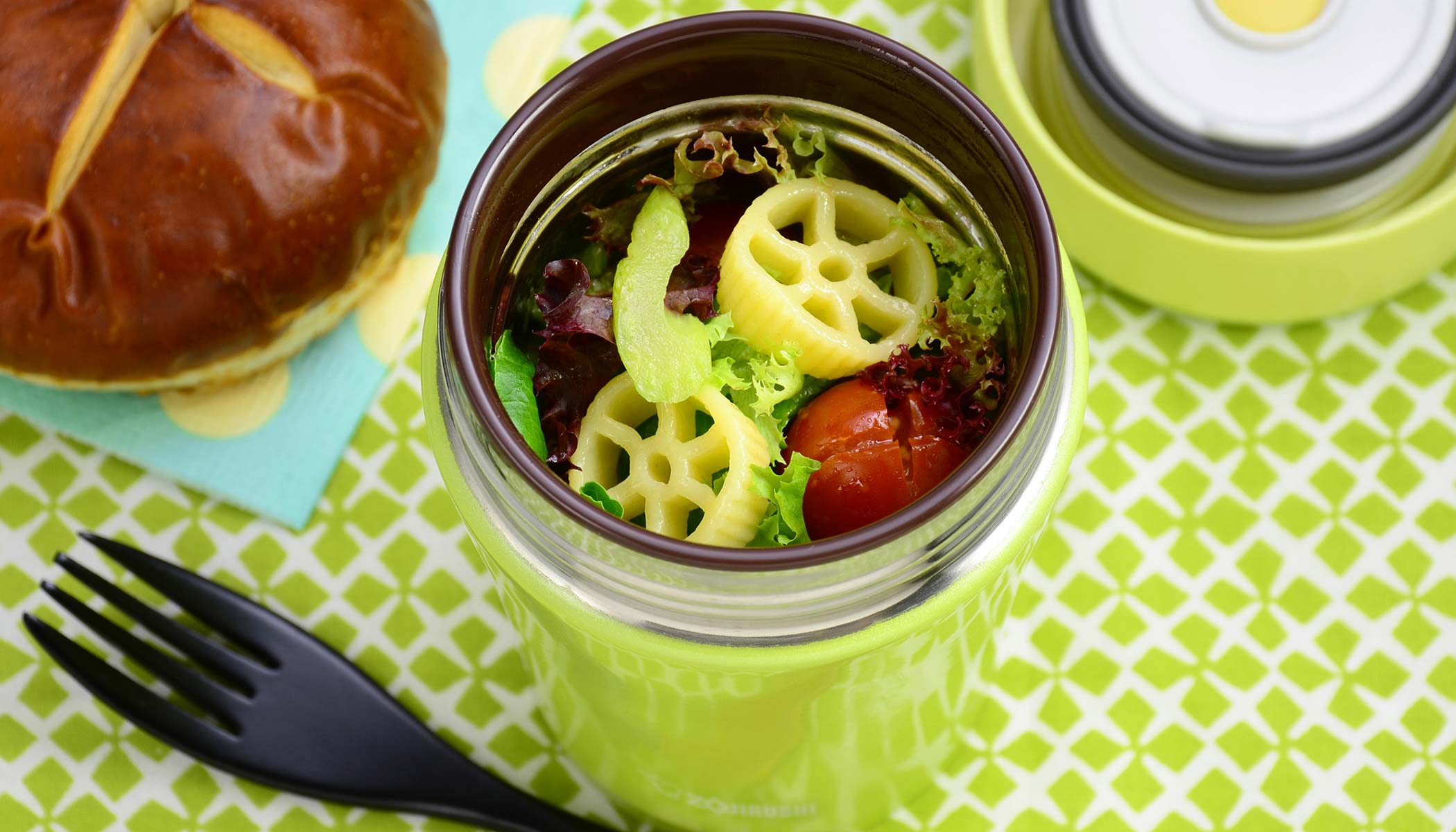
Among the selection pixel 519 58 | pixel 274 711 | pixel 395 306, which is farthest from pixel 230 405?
pixel 519 58

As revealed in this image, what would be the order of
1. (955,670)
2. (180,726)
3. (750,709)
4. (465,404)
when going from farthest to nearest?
(180,726) < (955,670) < (750,709) < (465,404)

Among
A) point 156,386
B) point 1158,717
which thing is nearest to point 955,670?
point 1158,717

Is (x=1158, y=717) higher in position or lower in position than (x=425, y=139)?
lower

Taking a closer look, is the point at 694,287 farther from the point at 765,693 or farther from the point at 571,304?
→ the point at 765,693

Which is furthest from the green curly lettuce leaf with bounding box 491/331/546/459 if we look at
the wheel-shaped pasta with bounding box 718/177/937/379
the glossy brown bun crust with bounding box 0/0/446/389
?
the glossy brown bun crust with bounding box 0/0/446/389

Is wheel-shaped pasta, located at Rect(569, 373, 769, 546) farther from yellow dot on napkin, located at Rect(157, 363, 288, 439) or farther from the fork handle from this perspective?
yellow dot on napkin, located at Rect(157, 363, 288, 439)

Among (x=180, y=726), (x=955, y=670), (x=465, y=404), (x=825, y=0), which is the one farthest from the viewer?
(x=825, y=0)

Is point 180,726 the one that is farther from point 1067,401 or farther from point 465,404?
point 1067,401
